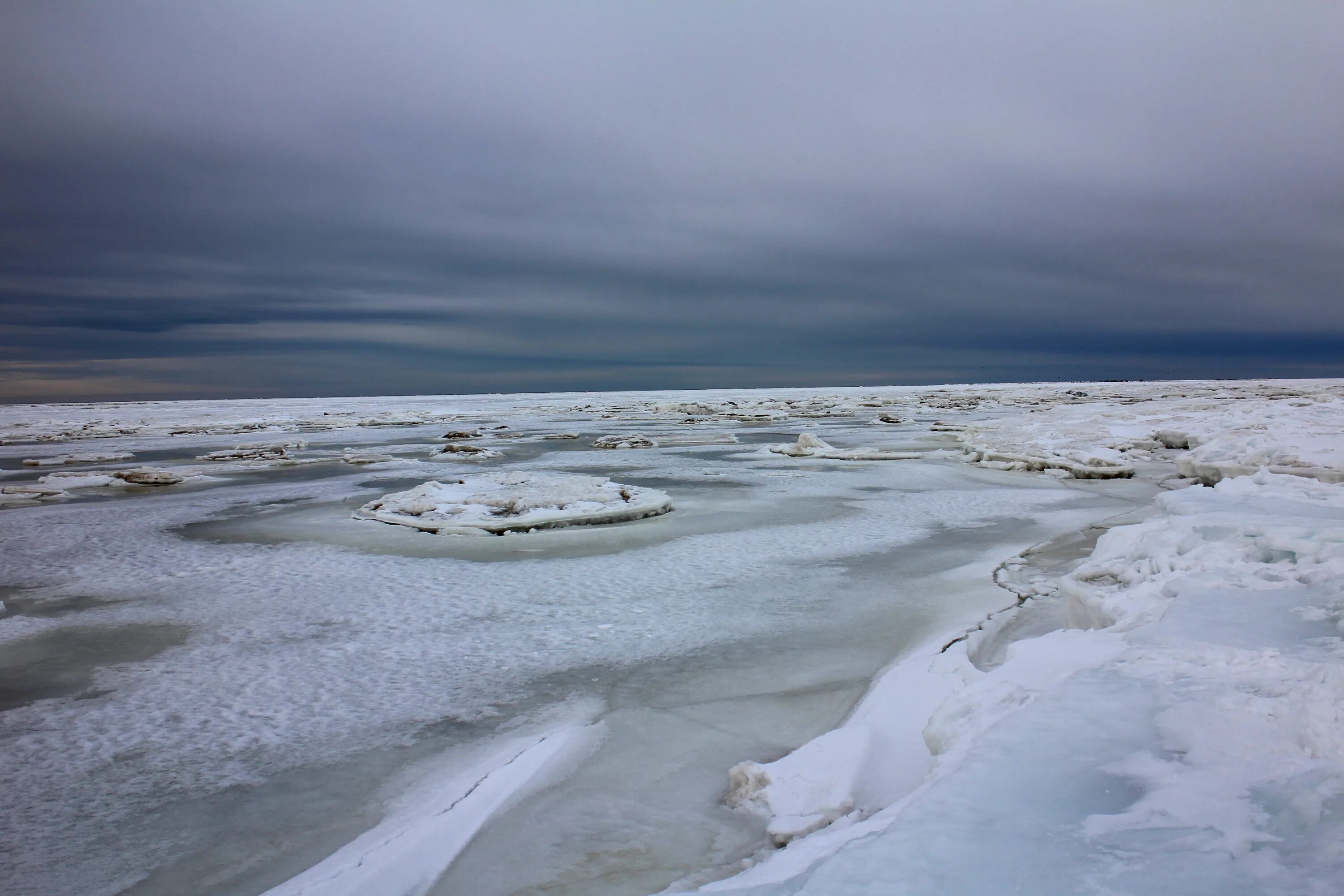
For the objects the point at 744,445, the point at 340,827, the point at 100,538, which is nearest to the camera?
the point at 340,827

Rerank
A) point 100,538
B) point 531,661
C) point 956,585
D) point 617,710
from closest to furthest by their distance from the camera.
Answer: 1. point 617,710
2. point 531,661
3. point 956,585
4. point 100,538

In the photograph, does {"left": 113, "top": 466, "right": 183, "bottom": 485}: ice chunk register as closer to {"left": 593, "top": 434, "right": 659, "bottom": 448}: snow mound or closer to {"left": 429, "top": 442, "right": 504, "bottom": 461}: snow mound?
{"left": 429, "top": 442, "right": 504, "bottom": 461}: snow mound

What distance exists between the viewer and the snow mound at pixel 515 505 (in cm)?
987

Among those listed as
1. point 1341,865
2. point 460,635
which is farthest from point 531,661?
point 1341,865

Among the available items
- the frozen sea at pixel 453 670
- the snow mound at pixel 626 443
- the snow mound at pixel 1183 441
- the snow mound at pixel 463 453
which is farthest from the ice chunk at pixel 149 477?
the snow mound at pixel 1183 441

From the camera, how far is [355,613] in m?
6.31

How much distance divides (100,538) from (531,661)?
312 inches

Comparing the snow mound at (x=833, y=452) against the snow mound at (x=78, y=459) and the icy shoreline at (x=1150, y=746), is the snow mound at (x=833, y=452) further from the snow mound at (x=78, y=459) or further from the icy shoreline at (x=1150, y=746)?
the snow mound at (x=78, y=459)

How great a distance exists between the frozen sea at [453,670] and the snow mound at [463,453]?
6.32 meters

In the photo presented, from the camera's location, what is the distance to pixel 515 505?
10.3 metres

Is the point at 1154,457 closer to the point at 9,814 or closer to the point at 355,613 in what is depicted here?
the point at 355,613

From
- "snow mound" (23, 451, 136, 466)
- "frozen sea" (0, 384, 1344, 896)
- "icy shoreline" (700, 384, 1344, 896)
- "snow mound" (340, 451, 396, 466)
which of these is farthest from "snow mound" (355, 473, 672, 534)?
"snow mound" (23, 451, 136, 466)

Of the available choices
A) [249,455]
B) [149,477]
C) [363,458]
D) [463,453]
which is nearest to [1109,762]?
[149,477]

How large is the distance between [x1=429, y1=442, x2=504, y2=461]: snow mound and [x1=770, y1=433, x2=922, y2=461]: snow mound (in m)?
7.30
